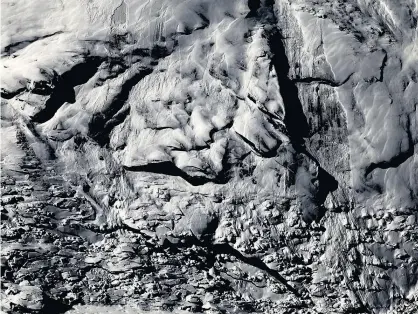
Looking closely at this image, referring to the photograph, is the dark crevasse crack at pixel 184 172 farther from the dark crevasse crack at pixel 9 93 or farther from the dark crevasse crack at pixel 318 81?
the dark crevasse crack at pixel 9 93

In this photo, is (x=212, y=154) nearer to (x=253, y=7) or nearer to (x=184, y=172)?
(x=184, y=172)

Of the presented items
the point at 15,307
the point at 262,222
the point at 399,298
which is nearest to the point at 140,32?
the point at 262,222

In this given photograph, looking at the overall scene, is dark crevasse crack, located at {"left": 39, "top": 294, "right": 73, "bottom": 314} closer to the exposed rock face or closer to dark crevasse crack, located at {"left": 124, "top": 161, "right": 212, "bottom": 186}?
the exposed rock face

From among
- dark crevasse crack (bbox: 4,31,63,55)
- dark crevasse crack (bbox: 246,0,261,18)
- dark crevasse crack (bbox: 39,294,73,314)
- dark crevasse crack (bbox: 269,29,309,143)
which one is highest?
dark crevasse crack (bbox: 246,0,261,18)

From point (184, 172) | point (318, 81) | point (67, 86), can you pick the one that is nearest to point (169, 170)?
point (184, 172)

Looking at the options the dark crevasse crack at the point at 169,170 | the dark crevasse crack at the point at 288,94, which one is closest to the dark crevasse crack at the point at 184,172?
the dark crevasse crack at the point at 169,170

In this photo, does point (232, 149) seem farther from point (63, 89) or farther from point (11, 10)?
point (11, 10)

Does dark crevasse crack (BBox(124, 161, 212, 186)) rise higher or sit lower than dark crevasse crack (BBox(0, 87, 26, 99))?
lower

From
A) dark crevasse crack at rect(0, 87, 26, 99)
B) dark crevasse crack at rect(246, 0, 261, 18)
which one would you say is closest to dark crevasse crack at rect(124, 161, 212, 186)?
dark crevasse crack at rect(0, 87, 26, 99)
